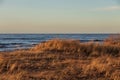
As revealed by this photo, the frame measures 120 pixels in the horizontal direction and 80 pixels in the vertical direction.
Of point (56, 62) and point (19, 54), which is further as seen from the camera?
point (19, 54)

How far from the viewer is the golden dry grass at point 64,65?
11.0 metres

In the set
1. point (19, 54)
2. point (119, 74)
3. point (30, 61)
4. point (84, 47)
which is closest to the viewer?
point (119, 74)

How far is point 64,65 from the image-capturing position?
1301 cm

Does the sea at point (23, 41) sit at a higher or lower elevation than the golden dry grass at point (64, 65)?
lower

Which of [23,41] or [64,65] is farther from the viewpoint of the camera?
[23,41]

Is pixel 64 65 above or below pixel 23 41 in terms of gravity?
above

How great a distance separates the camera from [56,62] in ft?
44.6

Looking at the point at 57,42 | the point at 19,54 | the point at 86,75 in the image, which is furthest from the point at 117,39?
the point at 86,75

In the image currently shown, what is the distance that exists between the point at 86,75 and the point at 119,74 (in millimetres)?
1035

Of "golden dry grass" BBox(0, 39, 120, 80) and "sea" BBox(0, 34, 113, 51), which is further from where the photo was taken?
"sea" BBox(0, 34, 113, 51)

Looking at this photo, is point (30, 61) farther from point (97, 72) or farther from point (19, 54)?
point (97, 72)

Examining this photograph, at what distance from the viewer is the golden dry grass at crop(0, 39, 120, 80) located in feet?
36.1

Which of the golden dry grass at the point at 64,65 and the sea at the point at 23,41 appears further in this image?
the sea at the point at 23,41

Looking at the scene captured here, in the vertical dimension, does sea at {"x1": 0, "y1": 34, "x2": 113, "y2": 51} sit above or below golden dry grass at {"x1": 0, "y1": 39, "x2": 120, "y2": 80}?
below
